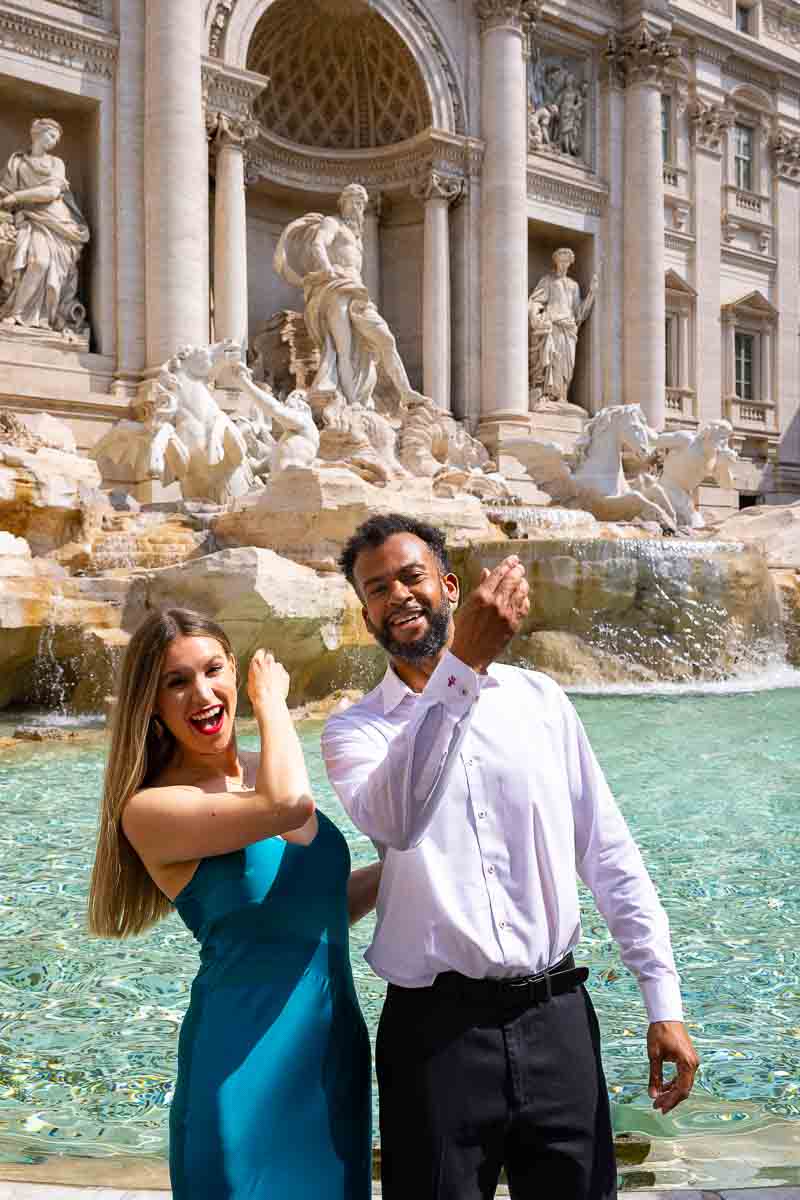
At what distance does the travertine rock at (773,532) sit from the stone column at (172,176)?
7898mm

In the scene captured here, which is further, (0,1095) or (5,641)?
(5,641)

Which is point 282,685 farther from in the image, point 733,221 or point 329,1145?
point 733,221

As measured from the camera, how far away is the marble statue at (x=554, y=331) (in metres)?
20.8

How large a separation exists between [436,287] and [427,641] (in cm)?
1848

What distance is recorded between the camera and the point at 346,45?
19.2 metres

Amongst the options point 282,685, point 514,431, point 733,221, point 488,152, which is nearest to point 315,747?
point 282,685

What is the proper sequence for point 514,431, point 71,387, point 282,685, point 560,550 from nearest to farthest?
point 282,685 < point 560,550 < point 71,387 < point 514,431

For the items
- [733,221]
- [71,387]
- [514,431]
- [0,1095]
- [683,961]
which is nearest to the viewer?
[0,1095]

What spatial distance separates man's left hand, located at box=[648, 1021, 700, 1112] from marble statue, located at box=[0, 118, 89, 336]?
15266 millimetres

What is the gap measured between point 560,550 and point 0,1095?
869 cm

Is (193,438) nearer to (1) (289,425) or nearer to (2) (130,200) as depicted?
(1) (289,425)

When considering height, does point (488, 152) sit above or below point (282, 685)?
above

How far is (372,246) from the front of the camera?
20.3 m

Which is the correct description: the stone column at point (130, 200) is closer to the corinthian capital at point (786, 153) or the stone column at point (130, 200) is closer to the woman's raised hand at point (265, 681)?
the woman's raised hand at point (265, 681)
